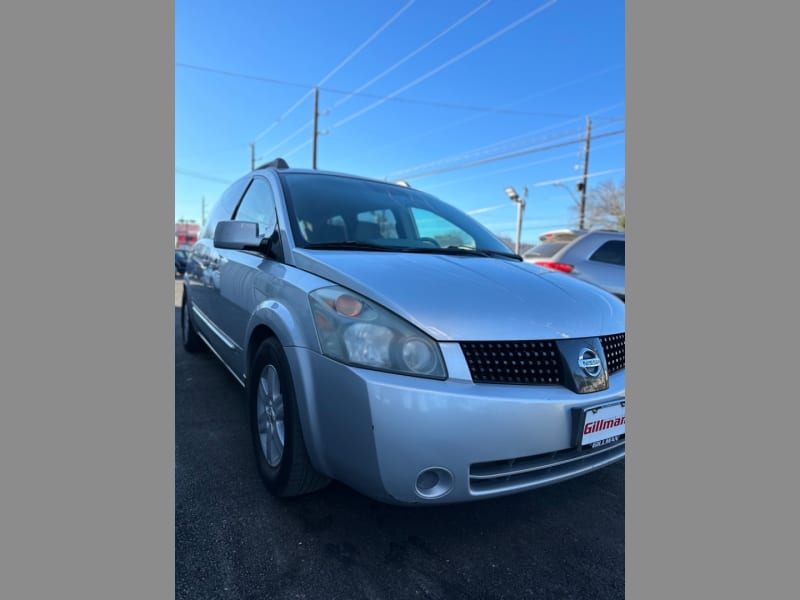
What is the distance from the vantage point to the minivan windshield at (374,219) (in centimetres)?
252

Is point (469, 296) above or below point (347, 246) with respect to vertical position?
below

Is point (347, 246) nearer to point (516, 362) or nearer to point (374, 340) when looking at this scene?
point (374, 340)

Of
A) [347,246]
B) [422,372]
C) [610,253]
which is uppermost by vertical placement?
[610,253]

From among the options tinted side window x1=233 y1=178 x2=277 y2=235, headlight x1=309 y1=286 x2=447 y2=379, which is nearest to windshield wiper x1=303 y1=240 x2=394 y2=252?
tinted side window x1=233 y1=178 x2=277 y2=235

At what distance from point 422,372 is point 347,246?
3.36 feet

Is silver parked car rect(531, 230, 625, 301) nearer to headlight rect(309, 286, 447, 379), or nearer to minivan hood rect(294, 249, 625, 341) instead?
minivan hood rect(294, 249, 625, 341)

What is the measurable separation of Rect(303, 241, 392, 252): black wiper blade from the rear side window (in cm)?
416

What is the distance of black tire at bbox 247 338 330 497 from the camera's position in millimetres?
1908

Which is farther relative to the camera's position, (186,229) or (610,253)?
(186,229)

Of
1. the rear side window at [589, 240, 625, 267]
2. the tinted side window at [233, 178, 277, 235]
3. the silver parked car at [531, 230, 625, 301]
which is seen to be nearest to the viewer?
the tinted side window at [233, 178, 277, 235]

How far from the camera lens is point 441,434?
4.94 feet

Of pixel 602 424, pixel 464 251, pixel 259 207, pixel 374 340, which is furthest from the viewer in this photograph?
pixel 259 207

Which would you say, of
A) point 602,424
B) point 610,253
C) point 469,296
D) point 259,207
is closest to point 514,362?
point 469,296

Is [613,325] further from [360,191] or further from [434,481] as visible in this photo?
[360,191]
